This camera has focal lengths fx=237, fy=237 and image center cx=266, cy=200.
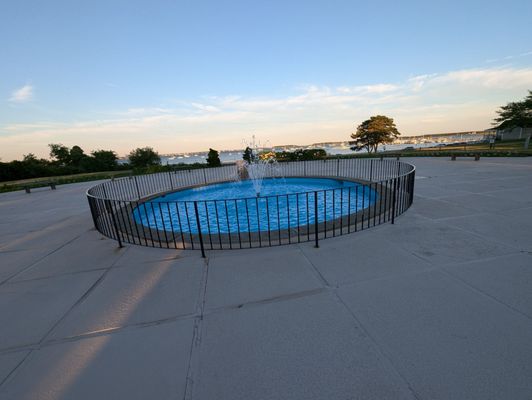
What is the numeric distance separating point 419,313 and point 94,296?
4729 millimetres

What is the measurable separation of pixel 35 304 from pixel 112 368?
239 cm

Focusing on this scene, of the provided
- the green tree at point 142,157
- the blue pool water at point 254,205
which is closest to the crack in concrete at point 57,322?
the blue pool water at point 254,205

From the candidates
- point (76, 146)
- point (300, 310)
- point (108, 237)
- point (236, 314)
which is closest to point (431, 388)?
point (300, 310)

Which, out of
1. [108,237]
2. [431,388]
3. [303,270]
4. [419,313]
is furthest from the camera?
[108,237]

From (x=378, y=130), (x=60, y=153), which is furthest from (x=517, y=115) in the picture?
(x=60, y=153)

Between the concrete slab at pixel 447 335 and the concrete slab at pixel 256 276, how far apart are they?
2.59 feet

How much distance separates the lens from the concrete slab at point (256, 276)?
3539 millimetres

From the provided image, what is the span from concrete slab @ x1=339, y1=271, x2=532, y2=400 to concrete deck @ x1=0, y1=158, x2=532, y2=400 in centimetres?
1

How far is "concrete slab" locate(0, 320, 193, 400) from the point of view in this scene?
2.23 meters

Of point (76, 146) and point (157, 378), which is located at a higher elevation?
point (76, 146)

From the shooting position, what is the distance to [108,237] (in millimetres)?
6426

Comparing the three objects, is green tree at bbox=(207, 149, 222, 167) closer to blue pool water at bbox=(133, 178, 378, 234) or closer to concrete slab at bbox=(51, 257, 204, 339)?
blue pool water at bbox=(133, 178, 378, 234)

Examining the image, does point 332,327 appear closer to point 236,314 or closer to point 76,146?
point 236,314

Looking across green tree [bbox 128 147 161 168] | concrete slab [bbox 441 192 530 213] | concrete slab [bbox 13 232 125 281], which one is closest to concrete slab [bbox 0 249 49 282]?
concrete slab [bbox 13 232 125 281]
